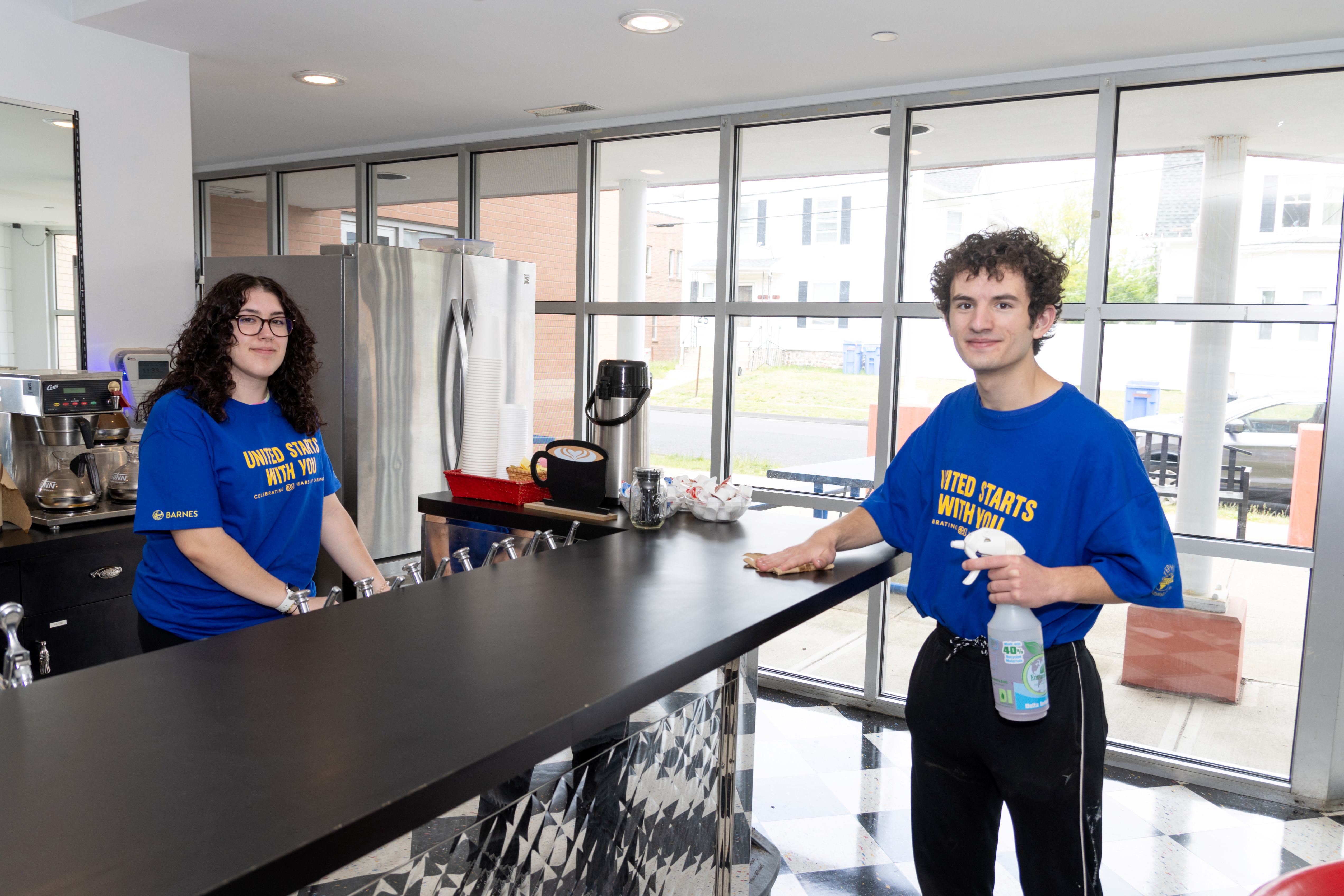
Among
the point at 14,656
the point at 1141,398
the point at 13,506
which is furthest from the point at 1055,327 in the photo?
the point at 13,506

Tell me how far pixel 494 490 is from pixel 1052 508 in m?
1.68

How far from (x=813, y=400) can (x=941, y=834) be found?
2515 millimetres

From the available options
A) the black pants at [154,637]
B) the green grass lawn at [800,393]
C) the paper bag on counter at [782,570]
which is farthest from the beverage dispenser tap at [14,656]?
the green grass lawn at [800,393]

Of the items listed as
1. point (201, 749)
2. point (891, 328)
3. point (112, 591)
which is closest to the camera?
point (201, 749)

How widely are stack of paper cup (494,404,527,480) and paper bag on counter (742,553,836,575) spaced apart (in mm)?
1200

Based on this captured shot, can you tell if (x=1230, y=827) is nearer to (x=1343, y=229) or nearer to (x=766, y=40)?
(x=1343, y=229)

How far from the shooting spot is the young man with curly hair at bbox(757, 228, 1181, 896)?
1636 millimetres

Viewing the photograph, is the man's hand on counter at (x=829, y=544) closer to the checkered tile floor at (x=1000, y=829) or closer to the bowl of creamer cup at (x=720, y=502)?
the bowl of creamer cup at (x=720, y=502)

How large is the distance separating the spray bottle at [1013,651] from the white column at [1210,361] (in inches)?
85.6

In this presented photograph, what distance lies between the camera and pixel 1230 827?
120 inches

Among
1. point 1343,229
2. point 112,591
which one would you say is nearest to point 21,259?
point 112,591

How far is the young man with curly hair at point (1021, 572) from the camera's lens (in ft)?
5.37

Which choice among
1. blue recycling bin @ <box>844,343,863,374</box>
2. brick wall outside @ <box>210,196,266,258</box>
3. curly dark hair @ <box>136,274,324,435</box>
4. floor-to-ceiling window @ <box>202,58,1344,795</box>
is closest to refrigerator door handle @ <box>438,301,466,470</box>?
floor-to-ceiling window @ <box>202,58,1344,795</box>

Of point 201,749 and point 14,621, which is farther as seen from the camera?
point 14,621
